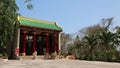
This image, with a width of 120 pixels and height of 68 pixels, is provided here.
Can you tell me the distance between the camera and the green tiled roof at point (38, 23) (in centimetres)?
3848

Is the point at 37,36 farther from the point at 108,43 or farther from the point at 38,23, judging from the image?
the point at 108,43

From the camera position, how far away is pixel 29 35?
138 ft

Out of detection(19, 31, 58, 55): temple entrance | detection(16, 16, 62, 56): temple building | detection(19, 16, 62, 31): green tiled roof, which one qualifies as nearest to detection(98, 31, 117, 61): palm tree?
detection(16, 16, 62, 56): temple building

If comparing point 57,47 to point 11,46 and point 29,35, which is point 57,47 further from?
point 11,46

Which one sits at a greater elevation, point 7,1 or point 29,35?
point 7,1

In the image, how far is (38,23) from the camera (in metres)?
41.0

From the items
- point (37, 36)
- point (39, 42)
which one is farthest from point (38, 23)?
point (39, 42)

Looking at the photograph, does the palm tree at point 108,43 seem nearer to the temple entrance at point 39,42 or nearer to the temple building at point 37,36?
the temple building at point 37,36

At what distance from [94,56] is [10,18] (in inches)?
541

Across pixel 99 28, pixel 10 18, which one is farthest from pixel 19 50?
pixel 99 28

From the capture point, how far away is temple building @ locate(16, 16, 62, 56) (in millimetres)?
38334

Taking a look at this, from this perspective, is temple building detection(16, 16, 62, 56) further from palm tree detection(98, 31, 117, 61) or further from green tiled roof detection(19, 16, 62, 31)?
palm tree detection(98, 31, 117, 61)

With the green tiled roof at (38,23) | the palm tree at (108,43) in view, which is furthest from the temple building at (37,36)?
the palm tree at (108,43)

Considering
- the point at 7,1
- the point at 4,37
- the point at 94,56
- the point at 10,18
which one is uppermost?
the point at 7,1
